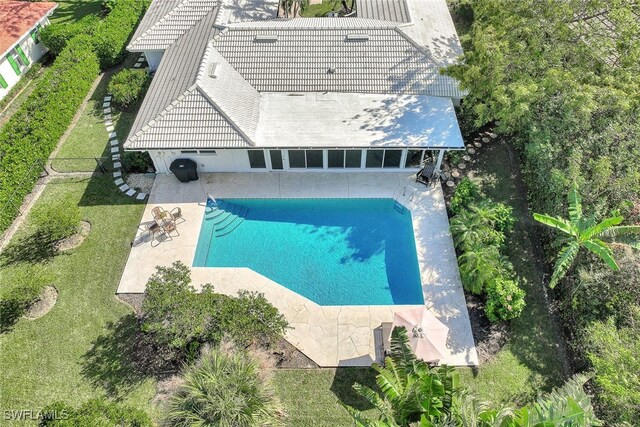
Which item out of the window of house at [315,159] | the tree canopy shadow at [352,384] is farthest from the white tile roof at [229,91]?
the tree canopy shadow at [352,384]

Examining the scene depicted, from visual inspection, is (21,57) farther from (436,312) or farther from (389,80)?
(436,312)

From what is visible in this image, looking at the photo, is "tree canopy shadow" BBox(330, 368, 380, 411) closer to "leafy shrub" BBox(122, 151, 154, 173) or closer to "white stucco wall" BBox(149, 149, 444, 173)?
"white stucco wall" BBox(149, 149, 444, 173)

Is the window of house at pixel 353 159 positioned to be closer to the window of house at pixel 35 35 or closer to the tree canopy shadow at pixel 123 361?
the tree canopy shadow at pixel 123 361

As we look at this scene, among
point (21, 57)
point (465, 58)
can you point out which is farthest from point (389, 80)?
point (21, 57)

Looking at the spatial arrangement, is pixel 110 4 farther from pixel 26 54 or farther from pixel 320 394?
pixel 320 394

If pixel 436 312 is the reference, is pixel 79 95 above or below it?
above

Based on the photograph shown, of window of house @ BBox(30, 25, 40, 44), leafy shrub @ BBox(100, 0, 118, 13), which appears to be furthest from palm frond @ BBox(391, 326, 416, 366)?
leafy shrub @ BBox(100, 0, 118, 13)
